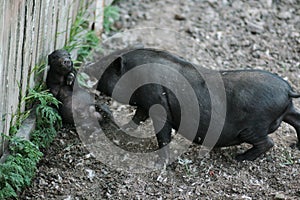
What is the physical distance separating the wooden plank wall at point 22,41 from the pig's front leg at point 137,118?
0.90 meters

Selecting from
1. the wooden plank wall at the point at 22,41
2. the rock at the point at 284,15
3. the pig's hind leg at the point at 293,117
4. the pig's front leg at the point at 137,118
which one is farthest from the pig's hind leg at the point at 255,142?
the rock at the point at 284,15

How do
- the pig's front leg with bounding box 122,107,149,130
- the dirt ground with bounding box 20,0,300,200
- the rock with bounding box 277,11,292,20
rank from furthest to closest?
the rock with bounding box 277,11,292,20 < the pig's front leg with bounding box 122,107,149,130 < the dirt ground with bounding box 20,0,300,200

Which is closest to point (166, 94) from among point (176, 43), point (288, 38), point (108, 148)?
point (108, 148)

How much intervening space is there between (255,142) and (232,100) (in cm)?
40

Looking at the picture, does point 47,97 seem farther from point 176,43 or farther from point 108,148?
point 176,43

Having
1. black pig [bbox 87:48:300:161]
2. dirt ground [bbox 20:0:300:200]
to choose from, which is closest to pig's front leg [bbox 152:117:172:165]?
black pig [bbox 87:48:300:161]

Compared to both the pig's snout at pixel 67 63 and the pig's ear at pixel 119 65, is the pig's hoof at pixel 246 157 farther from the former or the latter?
the pig's snout at pixel 67 63

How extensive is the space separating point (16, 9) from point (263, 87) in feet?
6.50

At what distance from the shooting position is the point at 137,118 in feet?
18.5

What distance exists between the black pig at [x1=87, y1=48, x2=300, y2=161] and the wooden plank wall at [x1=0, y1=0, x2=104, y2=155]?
0.63 metres

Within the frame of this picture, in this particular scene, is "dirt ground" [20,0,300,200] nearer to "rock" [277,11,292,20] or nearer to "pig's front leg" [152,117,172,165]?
"pig's front leg" [152,117,172,165]

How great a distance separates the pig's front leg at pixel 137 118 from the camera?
5.59 m

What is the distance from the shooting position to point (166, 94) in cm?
521

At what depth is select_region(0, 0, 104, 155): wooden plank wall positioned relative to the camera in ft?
14.6
